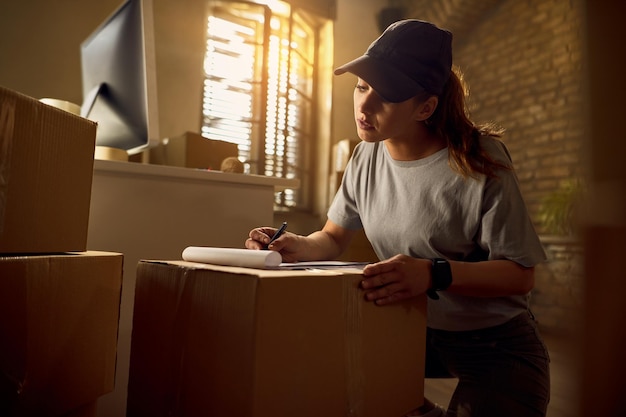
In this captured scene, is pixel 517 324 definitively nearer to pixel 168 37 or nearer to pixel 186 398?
pixel 186 398

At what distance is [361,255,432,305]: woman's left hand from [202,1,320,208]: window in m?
2.32

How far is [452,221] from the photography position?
3.15 ft

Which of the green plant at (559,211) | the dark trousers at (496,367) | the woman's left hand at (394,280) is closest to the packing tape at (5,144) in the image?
the woman's left hand at (394,280)

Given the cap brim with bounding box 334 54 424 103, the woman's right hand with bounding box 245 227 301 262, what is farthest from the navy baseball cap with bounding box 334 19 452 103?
the woman's right hand with bounding box 245 227 301 262

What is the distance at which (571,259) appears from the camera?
140 inches

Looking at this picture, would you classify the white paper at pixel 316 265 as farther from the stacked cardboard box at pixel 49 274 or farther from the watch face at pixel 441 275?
the stacked cardboard box at pixel 49 274

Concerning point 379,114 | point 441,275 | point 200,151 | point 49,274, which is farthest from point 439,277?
point 200,151

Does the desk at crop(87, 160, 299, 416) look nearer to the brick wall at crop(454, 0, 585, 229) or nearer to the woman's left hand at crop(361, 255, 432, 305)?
the woman's left hand at crop(361, 255, 432, 305)

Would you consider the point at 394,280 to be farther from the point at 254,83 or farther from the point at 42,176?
the point at 254,83

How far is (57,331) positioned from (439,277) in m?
0.61

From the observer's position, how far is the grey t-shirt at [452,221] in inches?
34.9

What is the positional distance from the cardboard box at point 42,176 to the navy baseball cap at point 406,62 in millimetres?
542

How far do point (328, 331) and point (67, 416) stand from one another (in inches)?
19.1

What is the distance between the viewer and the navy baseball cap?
3.02 ft
